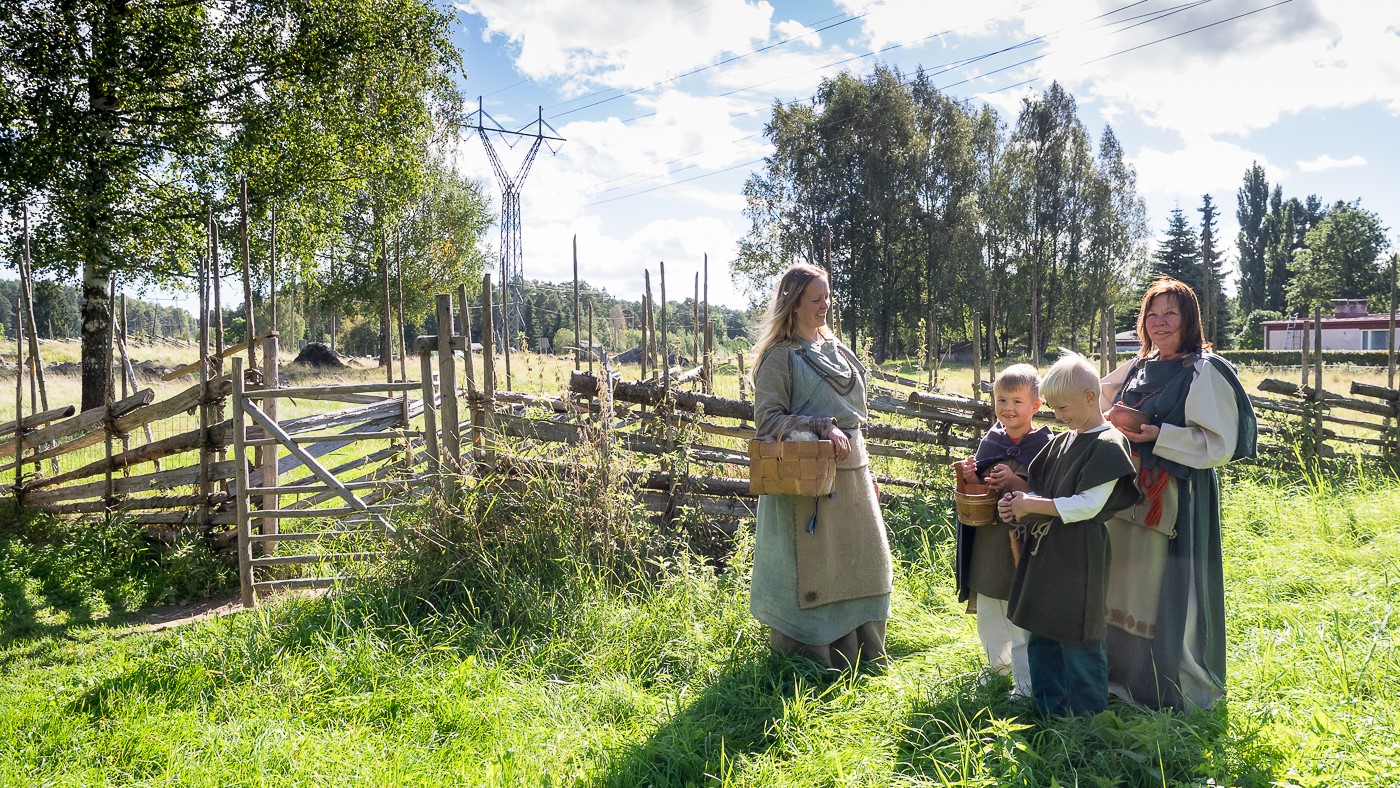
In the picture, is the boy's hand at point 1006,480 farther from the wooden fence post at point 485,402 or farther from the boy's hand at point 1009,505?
the wooden fence post at point 485,402

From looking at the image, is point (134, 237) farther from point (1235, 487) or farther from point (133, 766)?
point (1235, 487)

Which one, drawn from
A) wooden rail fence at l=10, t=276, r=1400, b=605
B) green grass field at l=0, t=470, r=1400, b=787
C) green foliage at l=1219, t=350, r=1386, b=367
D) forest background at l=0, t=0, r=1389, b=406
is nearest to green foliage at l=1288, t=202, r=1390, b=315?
forest background at l=0, t=0, r=1389, b=406

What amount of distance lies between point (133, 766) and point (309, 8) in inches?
406

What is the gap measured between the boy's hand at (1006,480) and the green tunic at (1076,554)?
0.35 feet

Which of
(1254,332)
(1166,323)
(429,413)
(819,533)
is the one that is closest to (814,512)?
(819,533)

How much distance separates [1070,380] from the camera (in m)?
2.50

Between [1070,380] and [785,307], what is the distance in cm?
107

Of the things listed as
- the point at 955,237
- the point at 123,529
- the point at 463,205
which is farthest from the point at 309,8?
the point at 955,237

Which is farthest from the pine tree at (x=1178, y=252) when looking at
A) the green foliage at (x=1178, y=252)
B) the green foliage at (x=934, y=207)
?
the green foliage at (x=934, y=207)

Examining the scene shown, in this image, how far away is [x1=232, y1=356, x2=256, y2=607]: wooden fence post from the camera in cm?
557

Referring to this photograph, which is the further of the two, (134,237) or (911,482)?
(134,237)

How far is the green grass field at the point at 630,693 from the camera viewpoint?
245 cm

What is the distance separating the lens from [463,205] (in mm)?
25406

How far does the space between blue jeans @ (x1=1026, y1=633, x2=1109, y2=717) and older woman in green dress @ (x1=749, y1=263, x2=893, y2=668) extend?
0.67m
